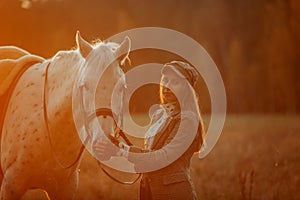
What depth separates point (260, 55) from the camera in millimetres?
58844

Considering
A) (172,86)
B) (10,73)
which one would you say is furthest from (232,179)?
(172,86)

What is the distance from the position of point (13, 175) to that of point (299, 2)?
37.7 m

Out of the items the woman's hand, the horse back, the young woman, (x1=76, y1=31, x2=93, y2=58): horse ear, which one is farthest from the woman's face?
the horse back

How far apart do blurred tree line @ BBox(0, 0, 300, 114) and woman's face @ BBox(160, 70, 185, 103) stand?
23.2 m

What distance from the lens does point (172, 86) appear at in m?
4.46

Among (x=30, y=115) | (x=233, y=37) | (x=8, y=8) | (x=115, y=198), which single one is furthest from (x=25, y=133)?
(x=233, y=37)

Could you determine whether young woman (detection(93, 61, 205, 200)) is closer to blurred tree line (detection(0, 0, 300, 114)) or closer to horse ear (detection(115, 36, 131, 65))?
horse ear (detection(115, 36, 131, 65))

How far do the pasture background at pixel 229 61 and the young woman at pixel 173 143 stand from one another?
244cm

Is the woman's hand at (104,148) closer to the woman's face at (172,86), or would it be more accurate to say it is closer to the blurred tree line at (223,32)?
the woman's face at (172,86)

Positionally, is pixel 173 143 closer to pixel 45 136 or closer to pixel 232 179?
pixel 45 136

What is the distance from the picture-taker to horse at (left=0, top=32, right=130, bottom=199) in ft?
15.9

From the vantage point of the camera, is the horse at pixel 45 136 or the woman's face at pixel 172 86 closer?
the woman's face at pixel 172 86

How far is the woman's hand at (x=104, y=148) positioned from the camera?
Result: 399 centimetres

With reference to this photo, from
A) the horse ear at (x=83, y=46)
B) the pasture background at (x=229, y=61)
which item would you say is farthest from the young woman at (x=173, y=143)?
the pasture background at (x=229, y=61)
